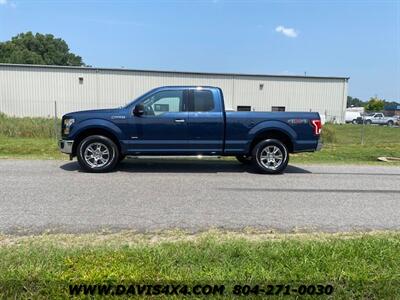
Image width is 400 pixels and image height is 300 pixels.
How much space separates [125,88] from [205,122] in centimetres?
3216

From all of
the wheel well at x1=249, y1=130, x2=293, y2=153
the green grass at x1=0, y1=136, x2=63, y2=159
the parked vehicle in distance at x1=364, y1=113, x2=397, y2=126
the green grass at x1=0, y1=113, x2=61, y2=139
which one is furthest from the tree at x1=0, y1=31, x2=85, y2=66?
the wheel well at x1=249, y1=130, x2=293, y2=153

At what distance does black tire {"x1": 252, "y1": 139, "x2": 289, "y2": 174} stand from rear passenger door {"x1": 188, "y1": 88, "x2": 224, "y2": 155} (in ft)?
2.90

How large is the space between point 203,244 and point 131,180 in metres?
4.10

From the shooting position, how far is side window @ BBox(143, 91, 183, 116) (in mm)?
8883

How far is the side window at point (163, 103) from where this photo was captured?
29.1ft

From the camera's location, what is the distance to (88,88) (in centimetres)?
3881

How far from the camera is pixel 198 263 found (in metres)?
3.52

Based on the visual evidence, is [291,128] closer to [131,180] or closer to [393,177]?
[393,177]

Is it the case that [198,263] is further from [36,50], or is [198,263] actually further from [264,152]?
Result: [36,50]

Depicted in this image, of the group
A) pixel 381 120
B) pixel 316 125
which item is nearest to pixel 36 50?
pixel 381 120

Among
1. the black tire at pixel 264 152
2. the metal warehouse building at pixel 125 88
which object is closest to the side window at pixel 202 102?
the black tire at pixel 264 152

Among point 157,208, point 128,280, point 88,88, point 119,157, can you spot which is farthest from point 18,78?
point 128,280

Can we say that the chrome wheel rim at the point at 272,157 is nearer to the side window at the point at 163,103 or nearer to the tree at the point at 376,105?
the side window at the point at 163,103

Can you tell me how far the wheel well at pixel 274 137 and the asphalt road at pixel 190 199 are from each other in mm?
709
